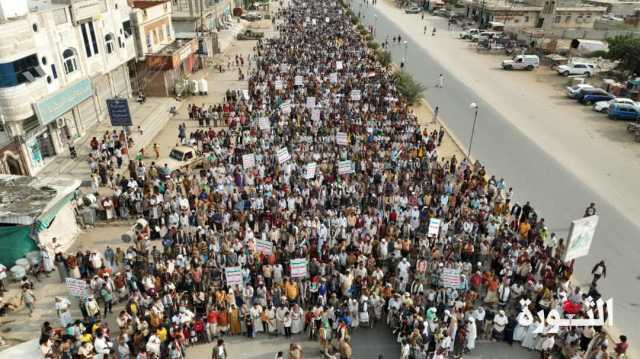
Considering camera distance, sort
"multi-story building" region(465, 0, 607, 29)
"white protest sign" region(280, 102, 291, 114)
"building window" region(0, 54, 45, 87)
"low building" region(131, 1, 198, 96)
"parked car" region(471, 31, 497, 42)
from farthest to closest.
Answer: "multi-story building" region(465, 0, 607, 29), "parked car" region(471, 31, 497, 42), "low building" region(131, 1, 198, 96), "white protest sign" region(280, 102, 291, 114), "building window" region(0, 54, 45, 87)

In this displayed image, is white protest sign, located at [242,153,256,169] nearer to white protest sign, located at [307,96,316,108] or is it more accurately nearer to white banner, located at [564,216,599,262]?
white protest sign, located at [307,96,316,108]

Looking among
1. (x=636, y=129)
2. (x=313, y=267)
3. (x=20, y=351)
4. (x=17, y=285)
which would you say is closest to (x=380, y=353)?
(x=313, y=267)

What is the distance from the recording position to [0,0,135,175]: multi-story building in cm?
1914

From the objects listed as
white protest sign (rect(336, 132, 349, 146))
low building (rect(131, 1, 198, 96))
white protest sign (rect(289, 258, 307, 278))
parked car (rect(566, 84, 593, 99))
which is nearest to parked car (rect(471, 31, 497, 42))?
parked car (rect(566, 84, 593, 99))

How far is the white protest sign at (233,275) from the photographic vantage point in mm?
12883

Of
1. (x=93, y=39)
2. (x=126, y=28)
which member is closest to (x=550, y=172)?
(x=93, y=39)

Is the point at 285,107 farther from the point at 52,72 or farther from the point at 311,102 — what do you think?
the point at 52,72

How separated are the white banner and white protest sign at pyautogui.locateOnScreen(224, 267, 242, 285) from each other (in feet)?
32.8

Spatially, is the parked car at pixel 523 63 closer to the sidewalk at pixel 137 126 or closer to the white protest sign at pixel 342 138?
the sidewalk at pixel 137 126

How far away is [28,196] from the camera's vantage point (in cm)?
1570

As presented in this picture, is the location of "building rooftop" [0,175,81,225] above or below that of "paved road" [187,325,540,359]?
above

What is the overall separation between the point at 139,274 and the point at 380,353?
795cm

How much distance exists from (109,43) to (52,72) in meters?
7.54

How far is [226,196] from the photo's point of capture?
1869cm
